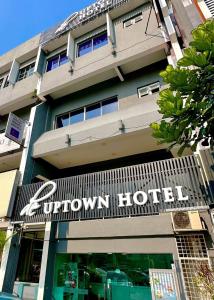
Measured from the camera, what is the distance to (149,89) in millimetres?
10617

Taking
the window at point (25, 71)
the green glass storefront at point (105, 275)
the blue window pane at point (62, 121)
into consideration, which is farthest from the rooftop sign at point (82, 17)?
the green glass storefront at point (105, 275)

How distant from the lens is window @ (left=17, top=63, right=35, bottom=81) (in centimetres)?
1479

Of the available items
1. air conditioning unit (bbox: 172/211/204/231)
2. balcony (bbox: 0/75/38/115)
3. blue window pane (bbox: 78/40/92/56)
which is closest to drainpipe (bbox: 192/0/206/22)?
blue window pane (bbox: 78/40/92/56)

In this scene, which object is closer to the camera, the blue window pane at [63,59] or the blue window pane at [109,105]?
the blue window pane at [109,105]

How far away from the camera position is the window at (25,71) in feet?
48.5

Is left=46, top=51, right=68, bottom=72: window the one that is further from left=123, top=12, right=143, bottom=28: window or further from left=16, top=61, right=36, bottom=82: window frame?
left=123, top=12, right=143, bottom=28: window

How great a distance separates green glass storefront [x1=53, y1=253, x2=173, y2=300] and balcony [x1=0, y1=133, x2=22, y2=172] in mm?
5666

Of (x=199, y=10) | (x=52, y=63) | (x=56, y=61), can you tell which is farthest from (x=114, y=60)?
(x=52, y=63)

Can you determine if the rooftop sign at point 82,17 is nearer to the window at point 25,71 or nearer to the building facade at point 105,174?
the building facade at point 105,174

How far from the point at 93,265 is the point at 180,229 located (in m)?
3.68

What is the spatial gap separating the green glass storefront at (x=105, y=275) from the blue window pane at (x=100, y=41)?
1077 cm

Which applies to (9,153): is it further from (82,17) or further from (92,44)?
(82,17)

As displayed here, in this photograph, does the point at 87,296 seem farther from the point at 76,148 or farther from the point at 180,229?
the point at 76,148

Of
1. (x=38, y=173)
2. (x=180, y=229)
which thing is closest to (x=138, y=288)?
(x=180, y=229)
